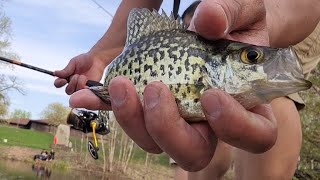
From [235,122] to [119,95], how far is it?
442 mm

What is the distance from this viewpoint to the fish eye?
5.40 ft

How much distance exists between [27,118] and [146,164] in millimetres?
50040

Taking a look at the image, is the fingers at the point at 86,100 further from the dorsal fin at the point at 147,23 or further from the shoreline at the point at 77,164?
the shoreline at the point at 77,164

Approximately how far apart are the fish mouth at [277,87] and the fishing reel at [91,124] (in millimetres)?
1825

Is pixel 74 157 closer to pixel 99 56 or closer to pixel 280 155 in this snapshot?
pixel 99 56

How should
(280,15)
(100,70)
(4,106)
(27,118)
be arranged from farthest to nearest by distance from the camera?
(27,118)
(4,106)
(100,70)
(280,15)

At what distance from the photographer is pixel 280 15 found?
6.45 feet

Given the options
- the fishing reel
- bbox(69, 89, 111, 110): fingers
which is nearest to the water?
the fishing reel

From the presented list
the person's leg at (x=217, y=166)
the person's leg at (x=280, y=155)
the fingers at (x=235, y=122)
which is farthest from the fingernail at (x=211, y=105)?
the person's leg at (x=217, y=166)

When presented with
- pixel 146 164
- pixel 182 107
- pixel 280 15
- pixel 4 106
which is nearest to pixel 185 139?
pixel 182 107

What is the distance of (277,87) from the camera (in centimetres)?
159

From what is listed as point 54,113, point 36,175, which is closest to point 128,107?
point 36,175

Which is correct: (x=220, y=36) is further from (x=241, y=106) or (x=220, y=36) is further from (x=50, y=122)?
(x=50, y=122)

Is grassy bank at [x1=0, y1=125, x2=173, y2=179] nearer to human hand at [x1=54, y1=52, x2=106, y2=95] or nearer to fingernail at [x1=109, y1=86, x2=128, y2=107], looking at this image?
human hand at [x1=54, y1=52, x2=106, y2=95]
